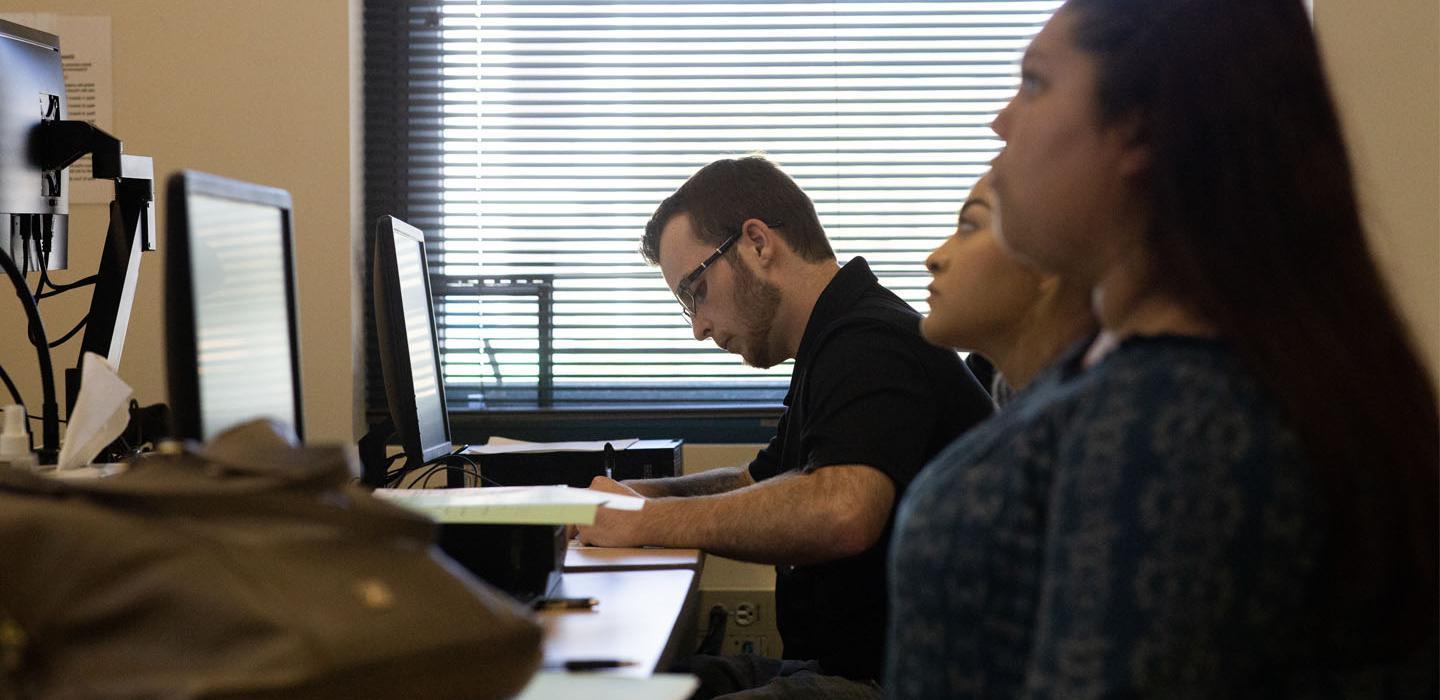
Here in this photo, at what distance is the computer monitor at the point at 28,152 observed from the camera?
5.23 ft

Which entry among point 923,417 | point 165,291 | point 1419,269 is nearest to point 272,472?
point 165,291

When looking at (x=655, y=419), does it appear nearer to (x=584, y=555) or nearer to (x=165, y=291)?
(x=584, y=555)

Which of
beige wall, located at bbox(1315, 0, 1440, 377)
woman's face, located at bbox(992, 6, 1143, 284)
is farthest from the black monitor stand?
beige wall, located at bbox(1315, 0, 1440, 377)

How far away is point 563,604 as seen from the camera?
4.50 ft

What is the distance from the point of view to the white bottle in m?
1.50

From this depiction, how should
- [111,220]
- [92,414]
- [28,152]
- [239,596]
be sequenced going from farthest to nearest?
[111,220] < [28,152] < [92,414] < [239,596]

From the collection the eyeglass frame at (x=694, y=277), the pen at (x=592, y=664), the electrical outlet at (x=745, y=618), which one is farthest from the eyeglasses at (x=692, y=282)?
the pen at (x=592, y=664)

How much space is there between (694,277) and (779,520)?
0.73m

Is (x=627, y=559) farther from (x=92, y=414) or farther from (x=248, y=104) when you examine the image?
(x=248, y=104)

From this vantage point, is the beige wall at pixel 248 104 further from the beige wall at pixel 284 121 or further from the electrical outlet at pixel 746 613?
the electrical outlet at pixel 746 613

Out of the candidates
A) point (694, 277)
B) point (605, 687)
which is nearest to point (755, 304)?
point (694, 277)

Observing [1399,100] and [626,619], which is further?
[1399,100]

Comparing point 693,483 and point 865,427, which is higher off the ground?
point 865,427

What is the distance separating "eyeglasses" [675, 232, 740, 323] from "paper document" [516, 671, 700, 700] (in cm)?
132
